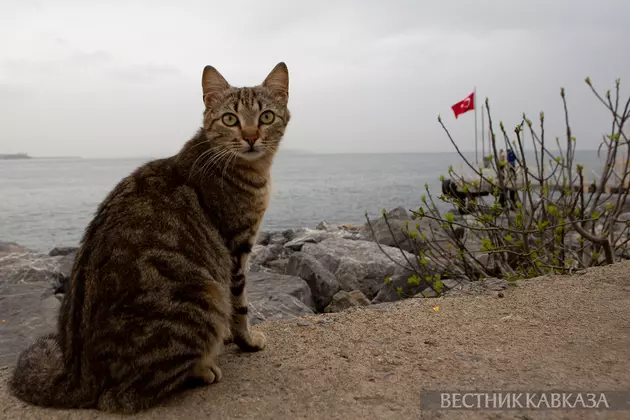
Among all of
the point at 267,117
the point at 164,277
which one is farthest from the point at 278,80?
the point at 164,277

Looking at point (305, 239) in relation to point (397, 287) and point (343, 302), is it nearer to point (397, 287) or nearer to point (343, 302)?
point (397, 287)

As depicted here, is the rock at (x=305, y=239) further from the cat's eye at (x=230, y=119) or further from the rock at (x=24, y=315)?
the cat's eye at (x=230, y=119)

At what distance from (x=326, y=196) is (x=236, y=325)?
61.9ft

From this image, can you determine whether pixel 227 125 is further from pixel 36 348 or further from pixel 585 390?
pixel 585 390

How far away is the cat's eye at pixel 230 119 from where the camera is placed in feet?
10.4

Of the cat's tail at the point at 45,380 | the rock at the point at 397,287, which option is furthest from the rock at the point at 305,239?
the cat's tail at the point at 45,380

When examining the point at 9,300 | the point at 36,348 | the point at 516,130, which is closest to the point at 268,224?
the point at 9,300

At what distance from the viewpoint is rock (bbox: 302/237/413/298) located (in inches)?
299

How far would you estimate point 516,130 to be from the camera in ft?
→ 14.8

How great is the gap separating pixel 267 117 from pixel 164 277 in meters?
1.28

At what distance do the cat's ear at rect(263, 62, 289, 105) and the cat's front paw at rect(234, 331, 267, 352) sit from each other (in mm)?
1637

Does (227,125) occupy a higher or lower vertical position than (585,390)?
higher

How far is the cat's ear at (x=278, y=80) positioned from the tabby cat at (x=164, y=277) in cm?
23

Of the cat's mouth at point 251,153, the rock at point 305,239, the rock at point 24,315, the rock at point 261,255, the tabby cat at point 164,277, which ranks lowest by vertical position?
the rock at point 261,255
